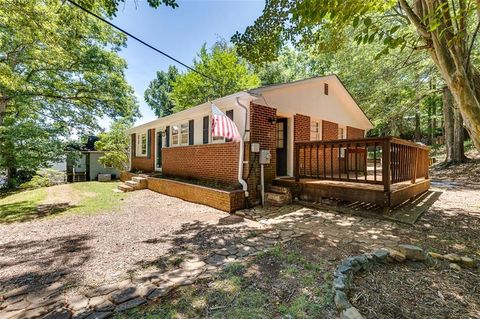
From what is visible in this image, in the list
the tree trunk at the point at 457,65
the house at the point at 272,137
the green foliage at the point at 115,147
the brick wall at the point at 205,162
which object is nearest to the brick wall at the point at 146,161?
the house at the point at 272,137

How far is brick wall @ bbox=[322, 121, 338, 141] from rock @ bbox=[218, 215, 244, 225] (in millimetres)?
5793

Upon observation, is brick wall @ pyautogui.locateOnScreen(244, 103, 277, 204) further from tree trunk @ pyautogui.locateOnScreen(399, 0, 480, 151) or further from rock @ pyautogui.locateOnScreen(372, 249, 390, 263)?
tree trunk @ pyautogui.locateOnScreen(399, 0, 480, 151)

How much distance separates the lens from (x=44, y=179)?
14.6 meters

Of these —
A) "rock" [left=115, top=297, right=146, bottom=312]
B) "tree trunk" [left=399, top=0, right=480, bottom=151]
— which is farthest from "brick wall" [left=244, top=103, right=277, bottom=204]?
"rock" [left=115, top=297, right=146, bottom=312]

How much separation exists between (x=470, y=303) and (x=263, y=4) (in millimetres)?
6913

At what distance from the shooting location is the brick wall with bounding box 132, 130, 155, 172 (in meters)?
13.1

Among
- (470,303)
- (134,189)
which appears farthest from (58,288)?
(134,189)

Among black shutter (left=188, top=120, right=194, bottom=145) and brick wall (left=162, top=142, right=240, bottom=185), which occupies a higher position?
black shutter (left=188, top=120, right=194, bottom=145)

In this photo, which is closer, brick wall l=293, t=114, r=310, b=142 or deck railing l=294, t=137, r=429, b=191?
deck railing l=294, t=137, r=429, b=191

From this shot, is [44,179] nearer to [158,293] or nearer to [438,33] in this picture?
[158,293]

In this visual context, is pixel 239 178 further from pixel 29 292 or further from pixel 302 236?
pixel 29 292

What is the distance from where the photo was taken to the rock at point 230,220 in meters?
5.45

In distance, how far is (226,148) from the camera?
24.2ft

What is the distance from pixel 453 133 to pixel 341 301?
18114mm
